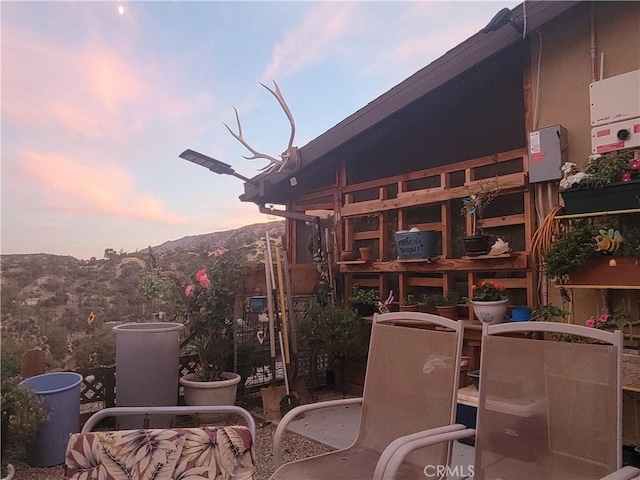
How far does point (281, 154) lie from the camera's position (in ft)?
18.2

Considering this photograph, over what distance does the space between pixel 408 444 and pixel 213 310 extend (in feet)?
9.78

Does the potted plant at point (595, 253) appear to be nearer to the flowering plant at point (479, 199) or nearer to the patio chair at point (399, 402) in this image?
the flowering plant at point (479, 199)

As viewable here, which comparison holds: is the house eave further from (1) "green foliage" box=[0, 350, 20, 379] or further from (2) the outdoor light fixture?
(1) "green foliage" box=[0, 350, 20, 379]

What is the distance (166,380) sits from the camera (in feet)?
12.3

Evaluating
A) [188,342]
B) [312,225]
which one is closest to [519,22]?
[312,225]

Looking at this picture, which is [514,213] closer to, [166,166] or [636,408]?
[636,408]

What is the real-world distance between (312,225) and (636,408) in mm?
3771

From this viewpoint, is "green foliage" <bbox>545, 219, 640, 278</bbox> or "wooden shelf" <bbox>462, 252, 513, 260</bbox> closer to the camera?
"green foliage" <bbox>545, 219, 640, 278</bbox>

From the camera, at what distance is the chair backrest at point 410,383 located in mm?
1955

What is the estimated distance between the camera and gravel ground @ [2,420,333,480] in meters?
2.93

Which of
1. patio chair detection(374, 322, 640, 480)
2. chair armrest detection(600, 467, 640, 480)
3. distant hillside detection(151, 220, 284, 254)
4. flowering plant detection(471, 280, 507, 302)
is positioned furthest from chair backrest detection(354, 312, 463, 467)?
distant hillside detection(151, 220, 284, 254)

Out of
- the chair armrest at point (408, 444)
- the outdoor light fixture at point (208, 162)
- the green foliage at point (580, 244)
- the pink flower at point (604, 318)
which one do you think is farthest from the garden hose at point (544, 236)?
the outdoor light fixture at point (208, 162)

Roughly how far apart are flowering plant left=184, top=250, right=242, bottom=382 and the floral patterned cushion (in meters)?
2.39

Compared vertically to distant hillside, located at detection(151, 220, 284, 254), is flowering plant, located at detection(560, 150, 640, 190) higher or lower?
higher
